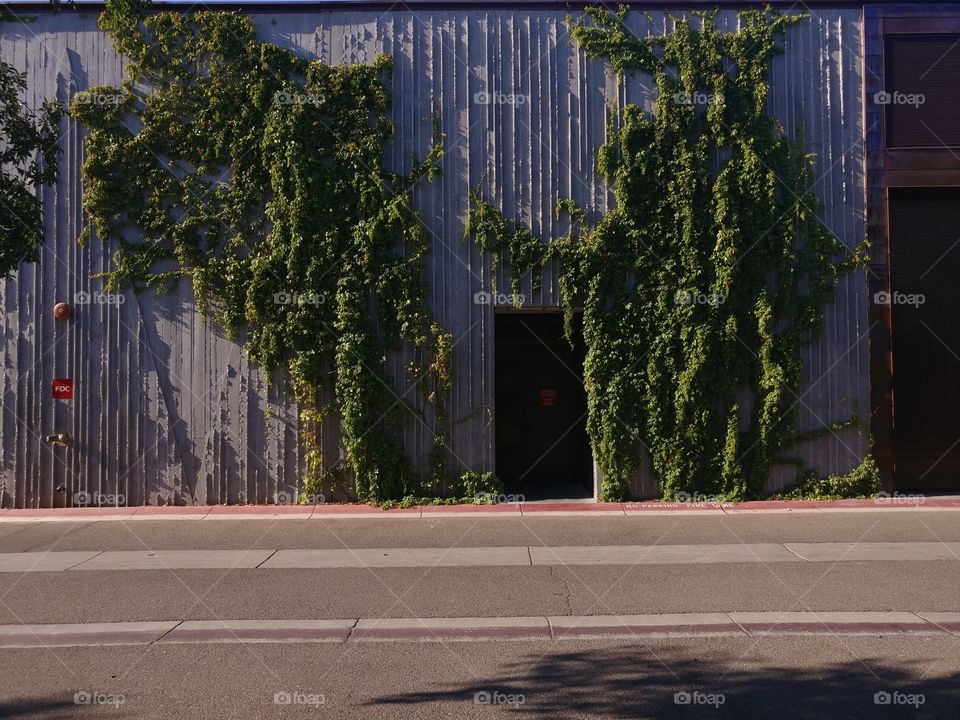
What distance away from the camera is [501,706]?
448 cm

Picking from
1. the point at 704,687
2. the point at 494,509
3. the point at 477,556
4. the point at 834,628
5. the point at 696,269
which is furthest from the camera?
the point at 696,269

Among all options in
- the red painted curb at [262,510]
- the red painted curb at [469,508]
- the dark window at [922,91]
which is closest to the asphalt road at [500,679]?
the red painted curb at [469,508]

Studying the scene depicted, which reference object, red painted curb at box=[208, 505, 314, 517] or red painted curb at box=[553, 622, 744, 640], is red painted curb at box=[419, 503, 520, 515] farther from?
red painted curb at box=[553, 622, 744, 640]

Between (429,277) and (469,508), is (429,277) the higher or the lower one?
the higher one

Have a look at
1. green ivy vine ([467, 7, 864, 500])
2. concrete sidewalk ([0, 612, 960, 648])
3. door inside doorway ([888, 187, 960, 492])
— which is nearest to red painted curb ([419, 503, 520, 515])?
green ivy vine ([467, 7, 864, 500])

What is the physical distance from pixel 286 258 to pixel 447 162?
2779mm

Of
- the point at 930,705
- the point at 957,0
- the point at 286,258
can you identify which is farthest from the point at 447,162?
the point at 930,705

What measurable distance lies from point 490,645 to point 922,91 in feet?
34.9

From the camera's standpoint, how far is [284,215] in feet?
36.4

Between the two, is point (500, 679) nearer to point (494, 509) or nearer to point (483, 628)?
point (483, 628)

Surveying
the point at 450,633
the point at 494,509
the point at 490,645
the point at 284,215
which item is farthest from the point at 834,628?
the point at 284,215

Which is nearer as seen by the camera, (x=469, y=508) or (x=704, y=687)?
(x=704, y=687)

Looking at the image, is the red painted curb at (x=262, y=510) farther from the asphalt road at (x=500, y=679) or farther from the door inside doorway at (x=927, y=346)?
the door inside doorway at (x=927, y=346)

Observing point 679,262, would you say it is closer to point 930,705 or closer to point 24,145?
point 930,705
